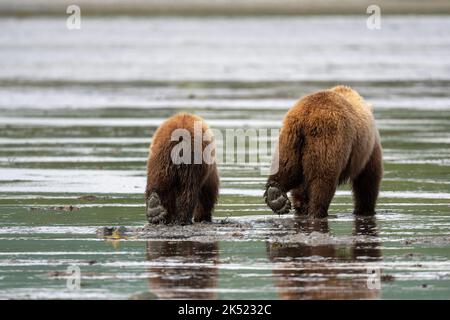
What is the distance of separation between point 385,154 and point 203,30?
194 feet

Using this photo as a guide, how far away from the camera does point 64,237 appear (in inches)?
487

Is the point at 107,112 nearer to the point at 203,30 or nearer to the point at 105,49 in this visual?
the point at 105,49

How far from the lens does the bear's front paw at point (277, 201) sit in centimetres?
1302

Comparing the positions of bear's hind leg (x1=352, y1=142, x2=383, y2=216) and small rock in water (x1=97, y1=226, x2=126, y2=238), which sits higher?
bear's hind leg (x1=352, y1=142, x2=383, y2=216)

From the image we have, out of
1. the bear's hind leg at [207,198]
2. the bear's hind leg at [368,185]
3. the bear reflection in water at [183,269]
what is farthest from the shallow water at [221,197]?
the bear's hind leg at [207,198]

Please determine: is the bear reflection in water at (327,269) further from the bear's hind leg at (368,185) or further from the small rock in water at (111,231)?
the small rock in water at (111,231)

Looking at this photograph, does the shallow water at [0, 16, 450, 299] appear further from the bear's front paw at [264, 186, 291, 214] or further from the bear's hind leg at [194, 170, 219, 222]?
the bear's hind leg at [194, 170, 219, 222]

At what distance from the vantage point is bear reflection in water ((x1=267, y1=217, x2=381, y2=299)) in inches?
384

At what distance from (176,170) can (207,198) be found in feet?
2.94

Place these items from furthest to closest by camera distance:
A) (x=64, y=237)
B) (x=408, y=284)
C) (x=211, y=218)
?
1. (x=211, y=218)
2. (x=64, y=237)
3. (x=408, y=284)

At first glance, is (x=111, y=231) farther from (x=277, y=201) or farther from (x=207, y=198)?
(x=277, y=201)

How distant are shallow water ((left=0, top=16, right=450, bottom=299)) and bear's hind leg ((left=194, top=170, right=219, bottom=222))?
0.30 m

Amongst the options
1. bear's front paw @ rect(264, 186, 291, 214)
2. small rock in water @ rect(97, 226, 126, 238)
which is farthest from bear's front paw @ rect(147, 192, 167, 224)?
bear's front paw @ rect(264, 186, 291, 214)
